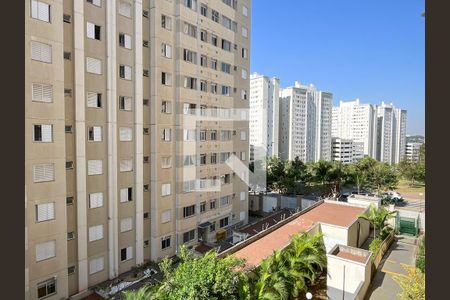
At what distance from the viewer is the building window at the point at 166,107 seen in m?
20.1

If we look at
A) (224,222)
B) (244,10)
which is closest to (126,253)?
(224,222)

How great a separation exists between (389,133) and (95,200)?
90.4 m

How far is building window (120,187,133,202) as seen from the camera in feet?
59.0

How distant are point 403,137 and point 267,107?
52.2 metres

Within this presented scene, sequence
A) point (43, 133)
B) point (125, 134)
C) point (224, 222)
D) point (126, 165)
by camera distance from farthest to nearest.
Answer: point (224, 222) → point (126, 165) → point (125, 134) → point (43, 133)

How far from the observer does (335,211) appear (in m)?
22.4

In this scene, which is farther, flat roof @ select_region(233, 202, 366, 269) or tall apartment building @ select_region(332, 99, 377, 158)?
tall apartment building @ select_region(332, 99, 377, 158)

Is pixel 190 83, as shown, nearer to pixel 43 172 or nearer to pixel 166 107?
pixel 166 107

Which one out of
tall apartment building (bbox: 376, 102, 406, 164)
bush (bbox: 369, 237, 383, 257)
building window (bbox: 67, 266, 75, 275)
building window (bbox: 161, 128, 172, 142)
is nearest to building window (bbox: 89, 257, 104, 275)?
building window (bbox: 67, 266, 75, 275)

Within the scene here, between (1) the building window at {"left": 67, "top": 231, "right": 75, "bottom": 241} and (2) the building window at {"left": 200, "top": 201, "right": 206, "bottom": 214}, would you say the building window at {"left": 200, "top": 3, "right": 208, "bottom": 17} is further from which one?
(1) the building window at {"left": 67, "top": 231, "right": 75, "bottom": 241}

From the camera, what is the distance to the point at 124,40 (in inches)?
698

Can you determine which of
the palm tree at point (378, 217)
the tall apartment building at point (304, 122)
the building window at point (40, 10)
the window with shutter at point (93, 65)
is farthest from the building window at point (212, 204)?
the tall apartment building at point (304, 122)

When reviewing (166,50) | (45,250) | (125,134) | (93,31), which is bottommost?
(45,250)

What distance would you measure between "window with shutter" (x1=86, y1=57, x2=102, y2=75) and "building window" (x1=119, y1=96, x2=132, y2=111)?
1.98 meters
